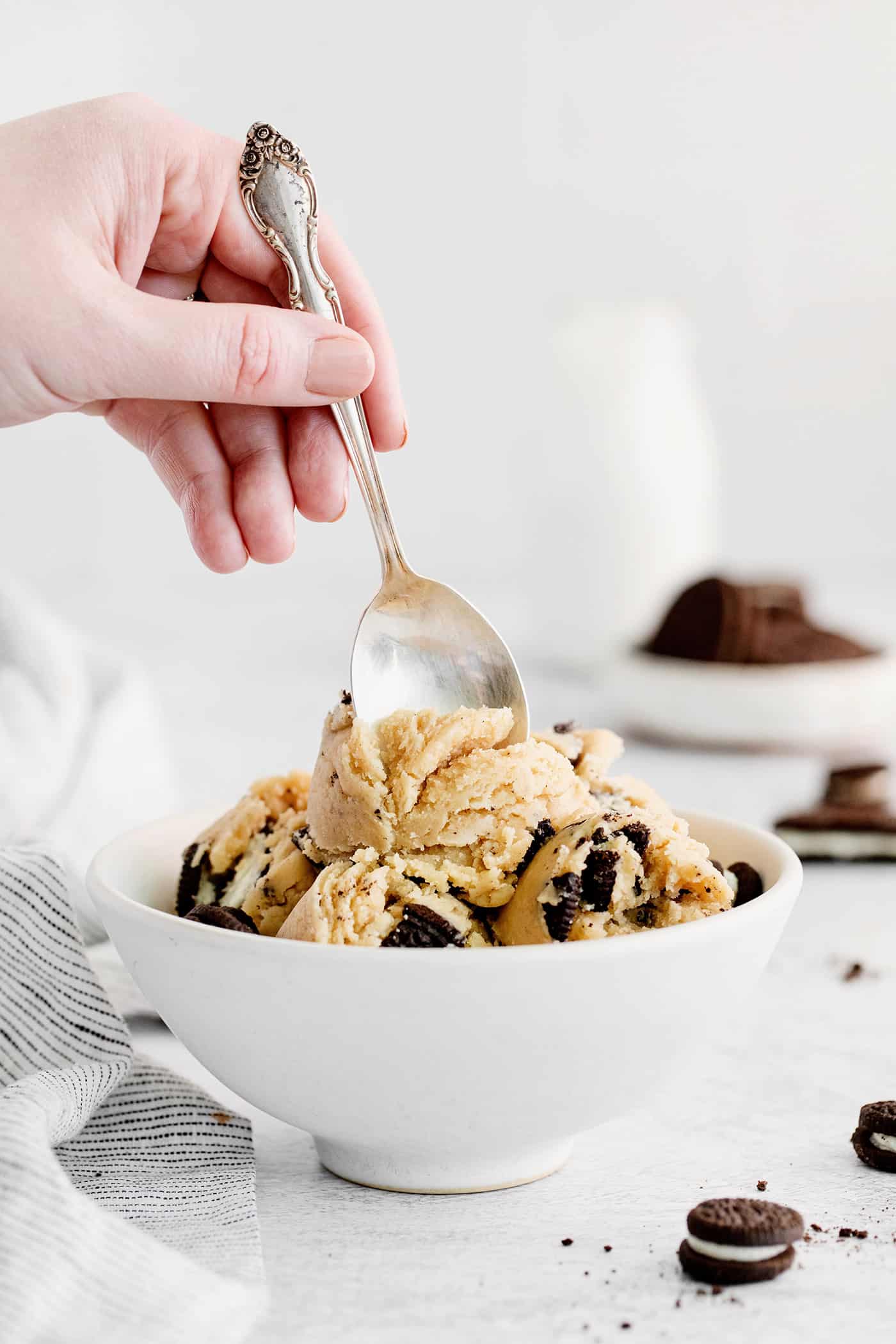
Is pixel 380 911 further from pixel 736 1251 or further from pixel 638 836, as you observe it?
pixel 736 1251

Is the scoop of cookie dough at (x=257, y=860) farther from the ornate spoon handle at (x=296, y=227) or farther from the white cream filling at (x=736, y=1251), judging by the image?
the white cream filling at (x=736, y=1251)

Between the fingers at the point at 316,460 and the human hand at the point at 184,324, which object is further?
the fingers at the point at 316,460

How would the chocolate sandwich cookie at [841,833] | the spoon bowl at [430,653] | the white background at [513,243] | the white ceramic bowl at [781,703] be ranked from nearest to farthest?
the spoon bowl at [430,653]
the chocolate sandwich cookie at [841,833]
the white ceramic bowl at [781,703]
the white background at [513,243]

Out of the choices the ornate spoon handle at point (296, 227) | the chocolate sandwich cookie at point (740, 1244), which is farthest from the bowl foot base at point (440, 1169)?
the ornate spoon handle at point (296, 227)

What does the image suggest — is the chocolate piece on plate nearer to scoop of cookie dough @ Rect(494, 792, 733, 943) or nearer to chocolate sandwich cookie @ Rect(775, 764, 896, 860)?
chocolate sandwich cookie @ Rect(775, 764, 896, 860)

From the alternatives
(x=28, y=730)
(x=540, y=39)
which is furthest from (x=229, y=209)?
(x=540, y=39)

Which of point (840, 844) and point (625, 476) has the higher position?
point (625, 476)

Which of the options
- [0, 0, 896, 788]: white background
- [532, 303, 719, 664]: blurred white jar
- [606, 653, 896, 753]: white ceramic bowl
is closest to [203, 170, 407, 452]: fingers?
[606, 653, 896, 753]: white ceramic bowl

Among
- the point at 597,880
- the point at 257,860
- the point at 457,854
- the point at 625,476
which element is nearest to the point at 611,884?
the point at 597,880
